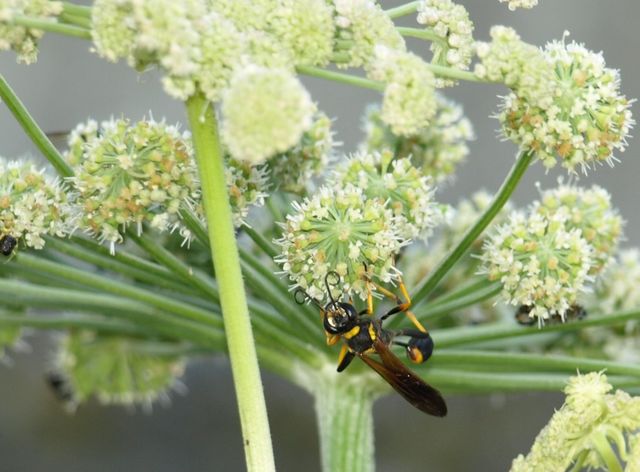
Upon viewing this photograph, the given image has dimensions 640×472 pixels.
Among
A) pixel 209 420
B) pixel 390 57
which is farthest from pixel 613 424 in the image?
pixel 209 420

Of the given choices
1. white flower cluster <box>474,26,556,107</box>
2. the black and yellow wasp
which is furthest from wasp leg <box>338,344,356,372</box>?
white flower cluster <box>474,26,556,107</box>

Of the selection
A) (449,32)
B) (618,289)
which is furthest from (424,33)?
(618,289)

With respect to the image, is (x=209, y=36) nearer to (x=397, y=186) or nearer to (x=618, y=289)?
(x=397, y=186)

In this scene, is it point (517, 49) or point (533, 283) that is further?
point (533, 283)

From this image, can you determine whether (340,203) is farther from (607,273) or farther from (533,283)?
(607,273)

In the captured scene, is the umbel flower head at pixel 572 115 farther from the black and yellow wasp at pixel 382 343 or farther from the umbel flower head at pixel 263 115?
the umbel flower head at pixel 263 115
